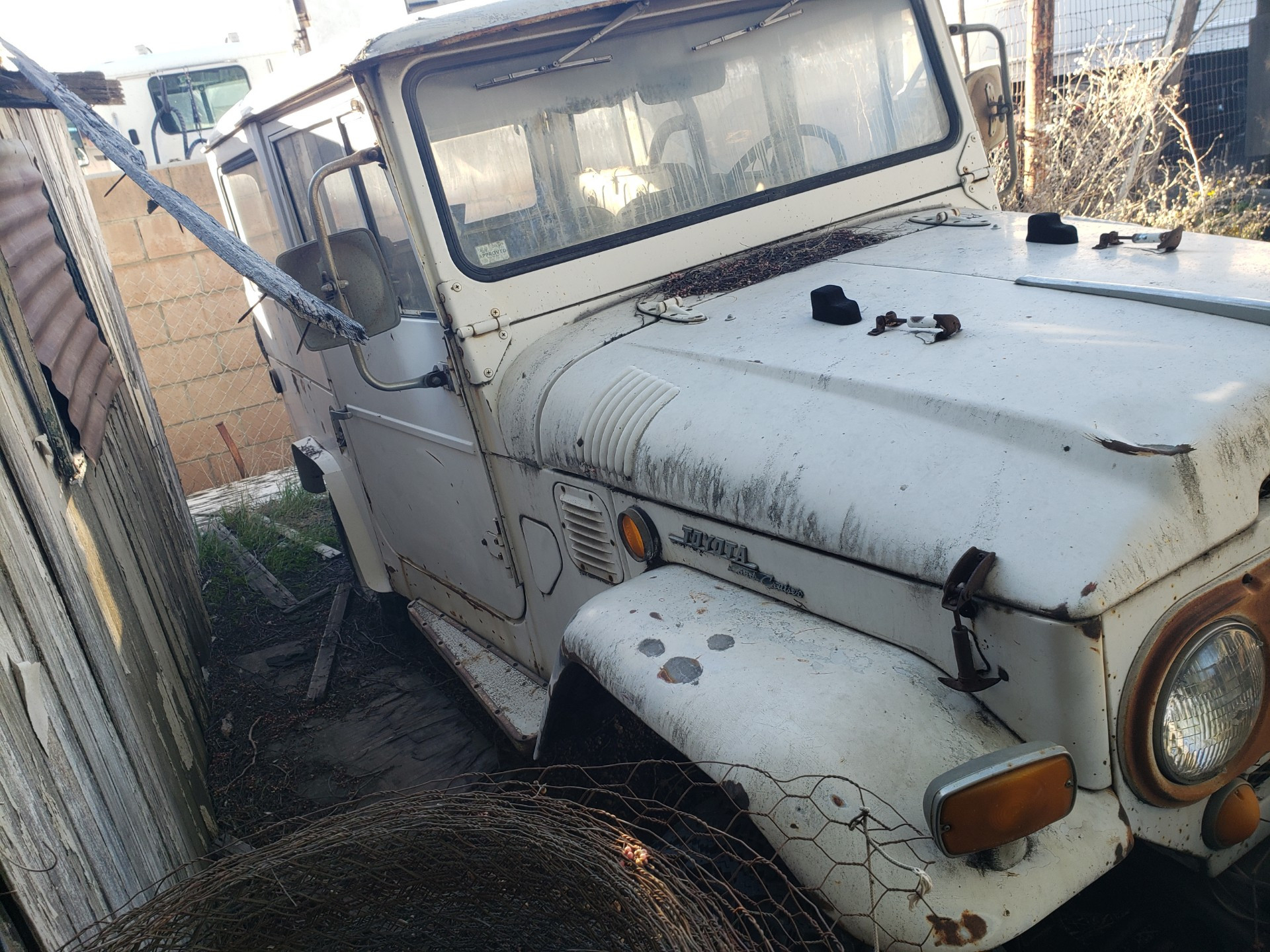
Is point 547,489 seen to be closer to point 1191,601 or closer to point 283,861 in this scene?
point 283,861

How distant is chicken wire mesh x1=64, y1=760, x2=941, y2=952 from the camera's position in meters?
1.43

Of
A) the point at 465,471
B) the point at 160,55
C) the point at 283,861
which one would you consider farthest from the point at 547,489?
the point at 160,55

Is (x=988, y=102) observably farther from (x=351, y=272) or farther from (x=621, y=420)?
(x=351, y=272)

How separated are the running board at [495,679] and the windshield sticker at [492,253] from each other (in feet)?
3.82

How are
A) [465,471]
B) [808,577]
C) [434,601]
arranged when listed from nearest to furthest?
[808,577] → [465,471] → [434,601]

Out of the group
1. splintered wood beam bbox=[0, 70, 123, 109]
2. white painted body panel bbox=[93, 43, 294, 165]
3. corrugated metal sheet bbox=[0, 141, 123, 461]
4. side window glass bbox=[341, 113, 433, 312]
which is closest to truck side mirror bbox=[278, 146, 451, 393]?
side window glass bbox=[341, 113, 433, 312]

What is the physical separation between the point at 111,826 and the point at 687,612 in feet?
4.13

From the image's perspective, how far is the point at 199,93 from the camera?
10922 millimetres

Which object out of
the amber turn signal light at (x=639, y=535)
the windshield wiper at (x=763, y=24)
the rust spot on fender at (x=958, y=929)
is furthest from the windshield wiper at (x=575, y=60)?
the rust spot on fender at (x=958, y=929)

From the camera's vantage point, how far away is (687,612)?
6.48 ft

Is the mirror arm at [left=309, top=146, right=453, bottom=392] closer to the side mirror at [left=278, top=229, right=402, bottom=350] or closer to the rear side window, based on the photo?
the side mirror at [left=278, top=229, right=402, bottom=350]

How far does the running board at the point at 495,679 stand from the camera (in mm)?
2850

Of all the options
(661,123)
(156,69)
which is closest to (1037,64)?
(661,123)

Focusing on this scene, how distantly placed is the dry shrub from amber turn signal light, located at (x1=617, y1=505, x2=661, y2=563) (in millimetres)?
5243
